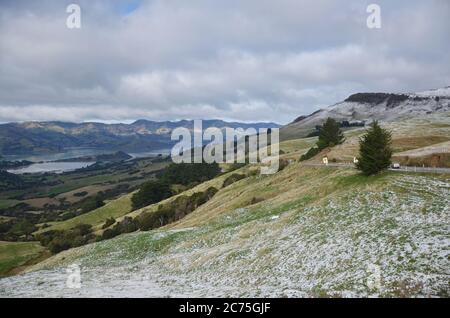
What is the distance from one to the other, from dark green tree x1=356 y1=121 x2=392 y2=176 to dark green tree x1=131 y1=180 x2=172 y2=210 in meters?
100

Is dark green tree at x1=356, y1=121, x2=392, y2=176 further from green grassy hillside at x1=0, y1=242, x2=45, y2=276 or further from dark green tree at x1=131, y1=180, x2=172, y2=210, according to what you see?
dark green tree at x1=131, y1=180, x2=172, y2=210

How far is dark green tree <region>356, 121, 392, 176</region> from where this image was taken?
44.0 metres

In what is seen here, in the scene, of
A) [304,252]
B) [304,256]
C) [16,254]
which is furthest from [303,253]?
[16,254]

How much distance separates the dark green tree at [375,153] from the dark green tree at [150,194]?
100173 millimetres

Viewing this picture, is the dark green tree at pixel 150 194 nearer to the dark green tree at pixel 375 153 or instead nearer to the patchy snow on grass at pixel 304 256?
the patchy snow on grass at pixel 304 256

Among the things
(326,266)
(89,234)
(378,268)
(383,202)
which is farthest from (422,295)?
(89,234)

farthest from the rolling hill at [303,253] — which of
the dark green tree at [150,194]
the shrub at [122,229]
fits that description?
the dark green tree at [150,194]

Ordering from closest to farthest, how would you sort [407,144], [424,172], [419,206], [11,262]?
[419,206]
[424,172]
[11,262]
[407,144]

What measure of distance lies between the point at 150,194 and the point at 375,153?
10309 cm

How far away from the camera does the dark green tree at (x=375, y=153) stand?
44.0 m

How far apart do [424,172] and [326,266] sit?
26025 millimetres

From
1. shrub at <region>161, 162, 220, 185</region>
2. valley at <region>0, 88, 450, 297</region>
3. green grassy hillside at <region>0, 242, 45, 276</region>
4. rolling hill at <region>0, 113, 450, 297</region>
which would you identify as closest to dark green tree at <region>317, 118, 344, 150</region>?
valley at <region>0, 88, 450, 297</region>

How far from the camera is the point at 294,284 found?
2289cm
